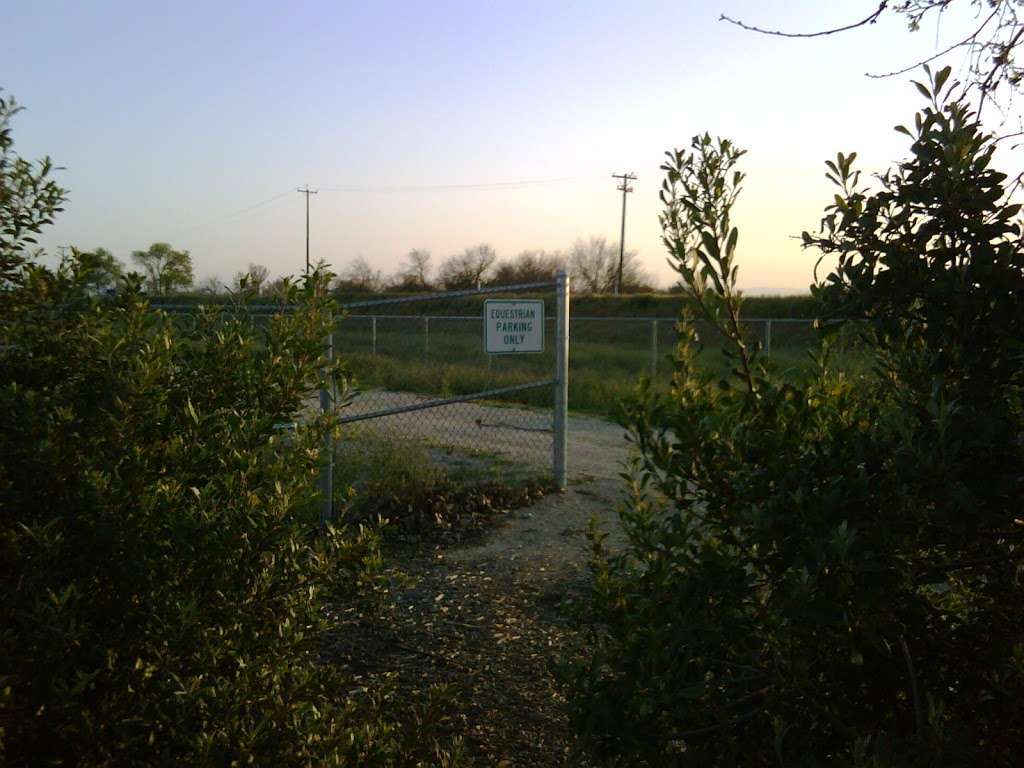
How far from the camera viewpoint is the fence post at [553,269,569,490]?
7.94 meters

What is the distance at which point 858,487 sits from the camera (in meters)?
1.79

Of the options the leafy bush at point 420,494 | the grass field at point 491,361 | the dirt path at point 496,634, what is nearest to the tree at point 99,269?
the dirt path at point 496,634

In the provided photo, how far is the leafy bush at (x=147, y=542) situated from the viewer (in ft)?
6.89

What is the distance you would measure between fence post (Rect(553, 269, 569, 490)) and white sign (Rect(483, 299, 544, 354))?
0.82 ft

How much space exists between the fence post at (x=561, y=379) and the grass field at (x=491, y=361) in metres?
0.49

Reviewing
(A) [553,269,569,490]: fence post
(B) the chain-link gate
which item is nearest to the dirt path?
(A) [553,269,569,490]: fence post

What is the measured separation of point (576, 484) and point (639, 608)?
20.5ft

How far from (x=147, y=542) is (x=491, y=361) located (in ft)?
56.1

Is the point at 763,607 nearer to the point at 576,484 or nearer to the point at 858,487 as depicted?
the point at 858,487

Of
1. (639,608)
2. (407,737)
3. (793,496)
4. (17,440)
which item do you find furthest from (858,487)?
(17,440)

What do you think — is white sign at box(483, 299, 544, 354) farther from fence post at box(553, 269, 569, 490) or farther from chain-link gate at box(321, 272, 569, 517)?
fence post at box(553, 269, 569, 490)

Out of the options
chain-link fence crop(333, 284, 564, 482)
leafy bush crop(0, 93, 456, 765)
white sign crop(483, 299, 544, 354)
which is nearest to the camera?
leafy bush crop(0, 93, 456, 765)

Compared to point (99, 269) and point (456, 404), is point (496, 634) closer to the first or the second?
point (99, 269)

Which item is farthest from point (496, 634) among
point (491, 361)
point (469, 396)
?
point (491, 361)
